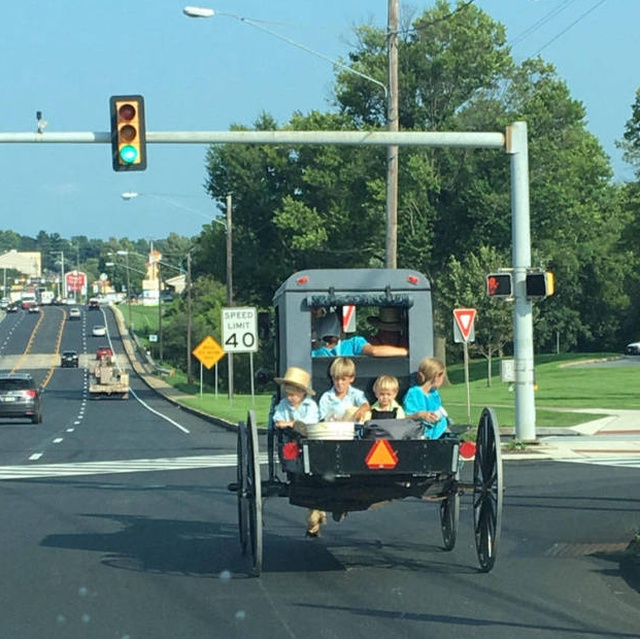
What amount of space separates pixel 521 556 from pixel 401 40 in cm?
5605

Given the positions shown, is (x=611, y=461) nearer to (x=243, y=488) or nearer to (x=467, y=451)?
(x=243, y=488)

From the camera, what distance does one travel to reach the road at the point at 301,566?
925 centimetres

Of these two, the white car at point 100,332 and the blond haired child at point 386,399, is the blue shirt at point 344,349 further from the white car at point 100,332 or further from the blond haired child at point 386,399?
the white car at point 100,332

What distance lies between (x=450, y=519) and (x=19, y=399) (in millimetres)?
34984

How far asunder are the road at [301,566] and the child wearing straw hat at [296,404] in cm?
121

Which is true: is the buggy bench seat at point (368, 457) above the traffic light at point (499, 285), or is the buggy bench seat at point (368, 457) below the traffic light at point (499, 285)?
below

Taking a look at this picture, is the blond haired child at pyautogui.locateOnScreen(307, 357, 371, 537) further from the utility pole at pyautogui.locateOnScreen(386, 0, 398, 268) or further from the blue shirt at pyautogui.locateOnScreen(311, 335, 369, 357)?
the utility pole at pyautogui.locateOnScreen(386, 0, 398, 268)

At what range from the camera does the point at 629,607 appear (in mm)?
9859

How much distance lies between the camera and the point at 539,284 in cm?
2378

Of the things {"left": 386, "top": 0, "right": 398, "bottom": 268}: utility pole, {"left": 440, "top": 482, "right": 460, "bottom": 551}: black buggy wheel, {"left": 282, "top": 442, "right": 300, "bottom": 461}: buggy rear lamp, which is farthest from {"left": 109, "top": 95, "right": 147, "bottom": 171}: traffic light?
{"left": 386, "top": 0, "right": 398, "bottom": 268}: utility pole

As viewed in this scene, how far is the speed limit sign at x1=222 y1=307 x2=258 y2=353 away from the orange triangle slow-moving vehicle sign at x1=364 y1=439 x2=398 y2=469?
27.8 meters

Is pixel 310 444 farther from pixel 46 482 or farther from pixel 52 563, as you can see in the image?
pixel 46 482

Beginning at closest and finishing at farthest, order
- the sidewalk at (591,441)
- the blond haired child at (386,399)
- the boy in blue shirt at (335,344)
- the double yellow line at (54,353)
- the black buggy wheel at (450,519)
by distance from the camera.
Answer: the blond haired child at (386,399)
the black buggy wheel at (450,519)
the boy in blue shirt at (335,344)
the sidewalk at (591,441)
the double yellow line at (54,353)

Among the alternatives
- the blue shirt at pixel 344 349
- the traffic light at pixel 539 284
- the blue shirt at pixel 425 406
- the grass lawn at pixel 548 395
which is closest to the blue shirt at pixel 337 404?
the blue shirt at pixel 425 406
